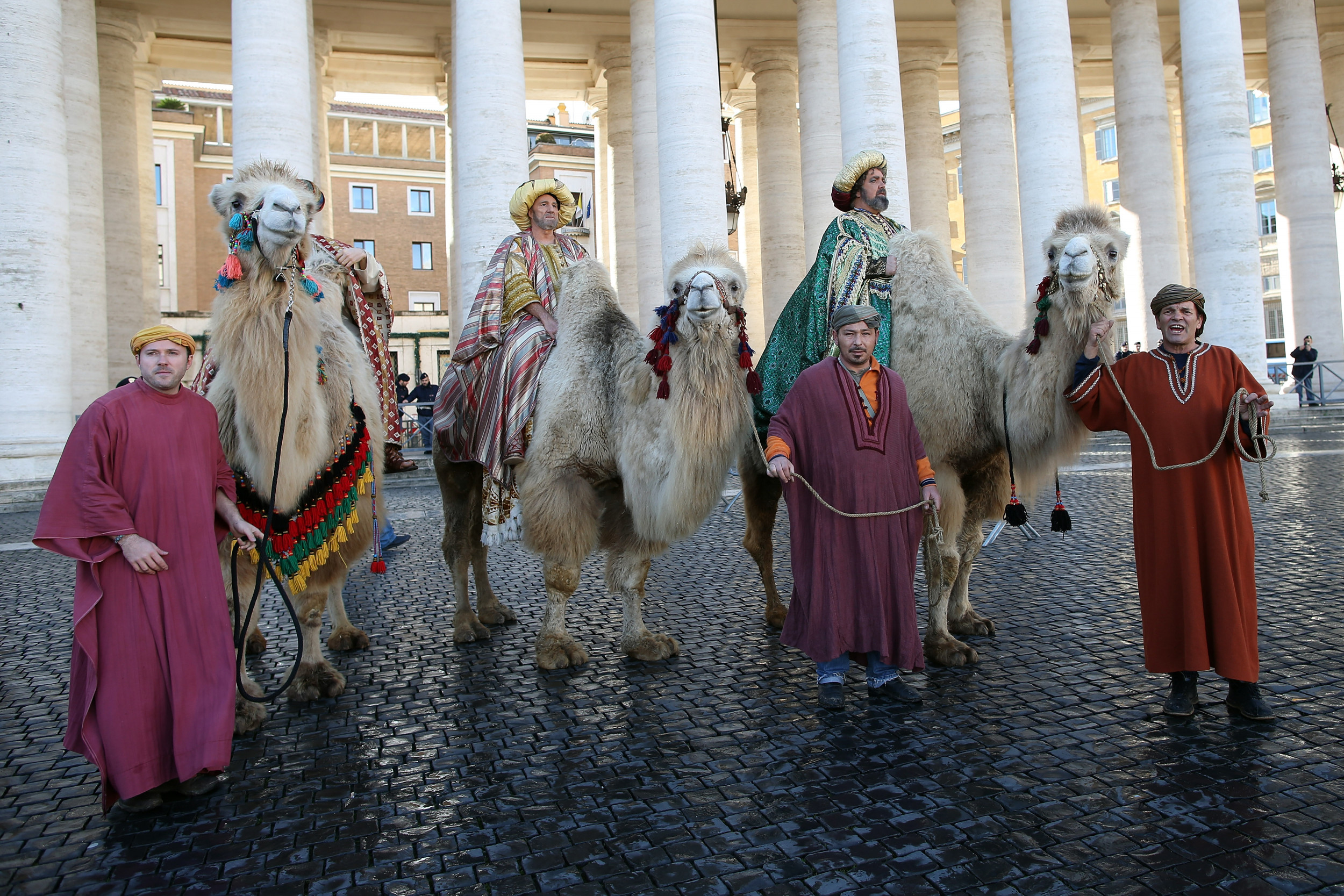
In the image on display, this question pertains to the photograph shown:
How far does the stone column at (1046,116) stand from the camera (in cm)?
1891

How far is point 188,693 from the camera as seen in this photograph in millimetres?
3406

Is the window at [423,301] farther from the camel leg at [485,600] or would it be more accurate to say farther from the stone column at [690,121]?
the camel leg at [485,600]

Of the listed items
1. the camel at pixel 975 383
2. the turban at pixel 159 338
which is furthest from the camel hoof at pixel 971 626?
the turban at pixel 159 338

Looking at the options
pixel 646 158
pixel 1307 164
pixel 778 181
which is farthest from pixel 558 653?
pixel 1307 164

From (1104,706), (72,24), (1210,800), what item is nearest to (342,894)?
(1210,800)

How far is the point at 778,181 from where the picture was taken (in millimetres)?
26297

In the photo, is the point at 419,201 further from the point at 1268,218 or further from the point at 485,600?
the point at 485,600

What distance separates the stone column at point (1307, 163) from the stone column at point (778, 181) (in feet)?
39.6

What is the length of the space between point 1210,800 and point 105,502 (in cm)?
376

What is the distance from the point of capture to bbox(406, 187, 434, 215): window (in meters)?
52.3

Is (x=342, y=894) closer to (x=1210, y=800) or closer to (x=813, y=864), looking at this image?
(x=813, y=864)

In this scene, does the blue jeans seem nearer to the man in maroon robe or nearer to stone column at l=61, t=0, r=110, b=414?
the man in maroon robe

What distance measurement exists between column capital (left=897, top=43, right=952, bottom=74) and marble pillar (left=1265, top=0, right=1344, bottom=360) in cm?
811

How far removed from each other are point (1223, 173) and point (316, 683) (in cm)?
2078
